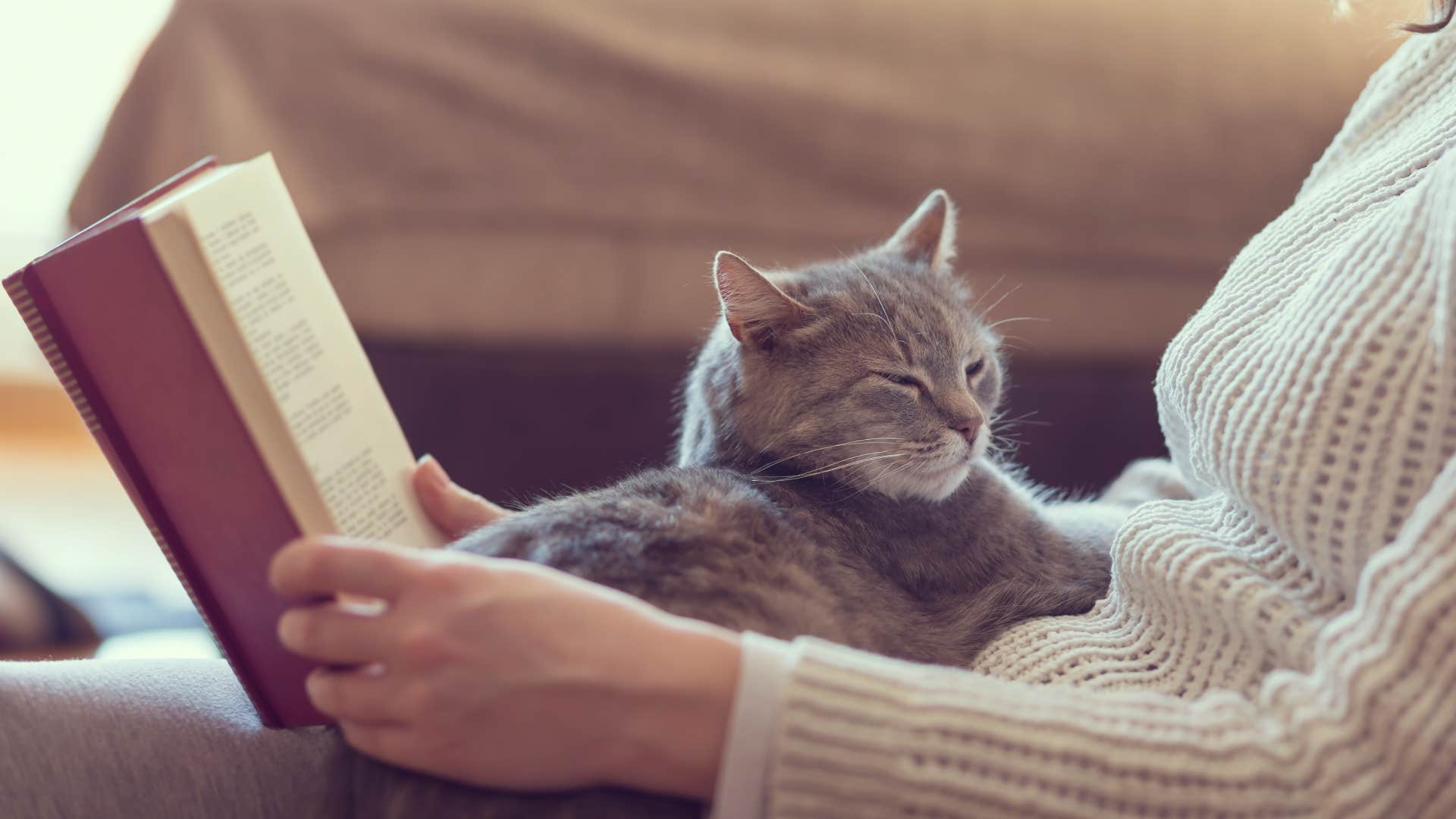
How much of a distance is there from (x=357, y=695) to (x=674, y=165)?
1206 millimetres

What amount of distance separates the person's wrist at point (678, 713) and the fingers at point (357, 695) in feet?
0.48

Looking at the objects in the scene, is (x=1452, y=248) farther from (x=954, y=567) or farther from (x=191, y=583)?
(x=191, y=583)

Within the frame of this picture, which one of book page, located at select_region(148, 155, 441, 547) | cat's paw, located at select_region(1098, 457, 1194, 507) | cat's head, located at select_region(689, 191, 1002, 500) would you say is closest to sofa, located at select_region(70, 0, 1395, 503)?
cat's paw, located at select_region(1098, 457, 1194, 507)

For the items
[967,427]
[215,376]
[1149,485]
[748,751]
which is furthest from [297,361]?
[1149,485]

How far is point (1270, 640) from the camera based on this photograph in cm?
72

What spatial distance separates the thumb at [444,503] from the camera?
907mm

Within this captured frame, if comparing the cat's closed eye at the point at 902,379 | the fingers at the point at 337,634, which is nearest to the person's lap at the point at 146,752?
the fingers at the point at 337,634

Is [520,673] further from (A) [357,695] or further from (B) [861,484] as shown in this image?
(B) [861,484]

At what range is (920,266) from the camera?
124 cm

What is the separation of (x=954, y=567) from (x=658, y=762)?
0.50 metres

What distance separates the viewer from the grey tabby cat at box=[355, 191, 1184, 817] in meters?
0.79

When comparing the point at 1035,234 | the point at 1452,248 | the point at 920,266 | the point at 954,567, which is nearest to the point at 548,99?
the point at 920,266

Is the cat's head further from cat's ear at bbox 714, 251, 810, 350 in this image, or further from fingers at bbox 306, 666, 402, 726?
fingers at bbox 306, 666, 402, 726

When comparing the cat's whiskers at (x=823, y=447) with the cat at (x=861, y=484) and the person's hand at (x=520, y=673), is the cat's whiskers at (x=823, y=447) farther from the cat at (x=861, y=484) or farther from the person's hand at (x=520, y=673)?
the person's hand at (x=520, y=673)
